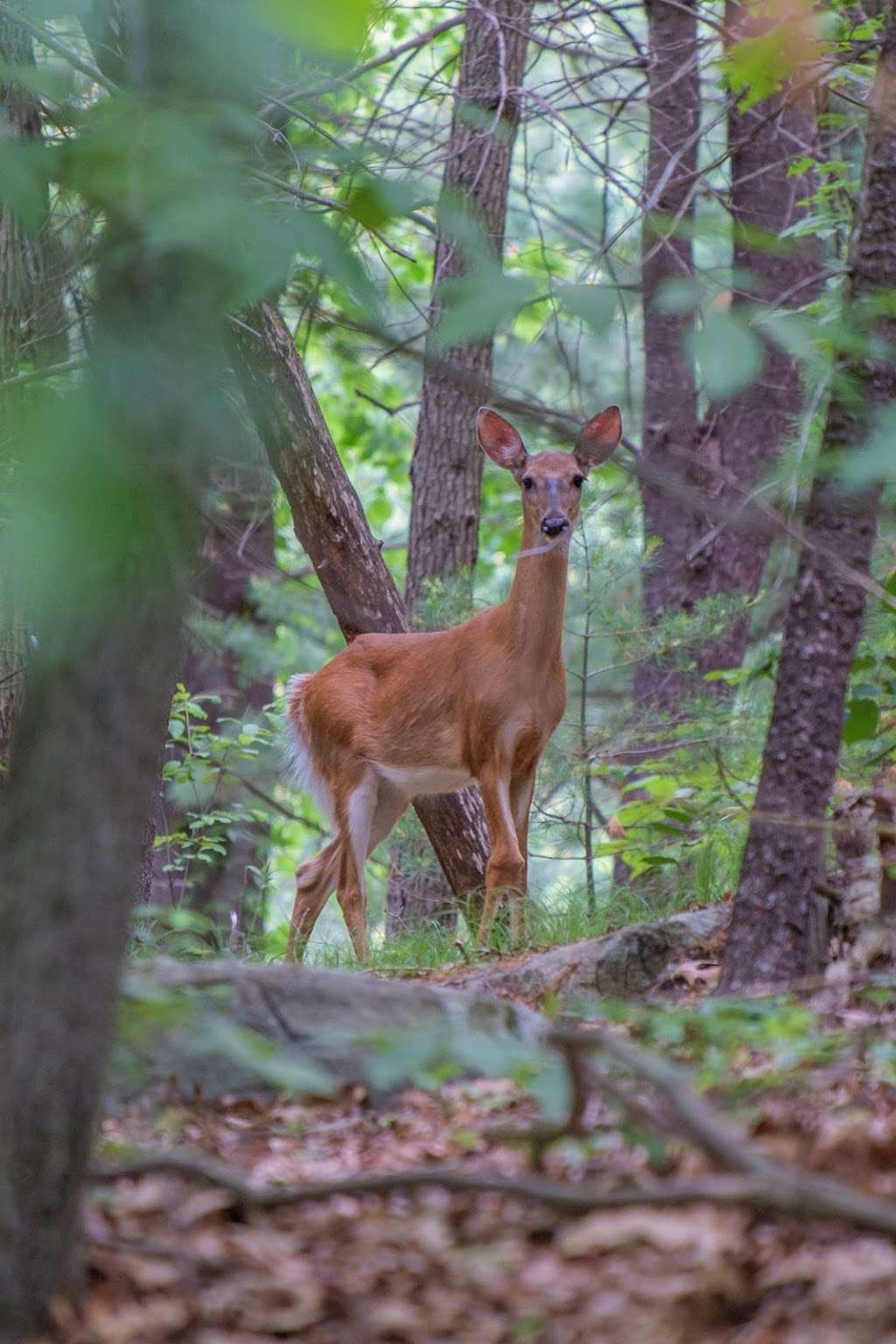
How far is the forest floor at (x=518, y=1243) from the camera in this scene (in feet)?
8.18

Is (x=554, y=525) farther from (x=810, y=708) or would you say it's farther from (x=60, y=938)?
(x=60, y=938)

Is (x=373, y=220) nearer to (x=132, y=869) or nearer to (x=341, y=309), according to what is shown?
(x=341, y=309)

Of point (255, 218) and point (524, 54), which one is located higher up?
point (524, 54)

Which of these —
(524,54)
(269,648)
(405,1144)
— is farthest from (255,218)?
(269,648)

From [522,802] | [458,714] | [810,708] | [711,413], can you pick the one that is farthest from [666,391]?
[810,708]

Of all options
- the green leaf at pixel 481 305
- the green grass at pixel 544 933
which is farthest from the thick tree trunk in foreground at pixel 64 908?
the green grass at pixel 544 933

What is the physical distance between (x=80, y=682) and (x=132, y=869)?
1.04ft

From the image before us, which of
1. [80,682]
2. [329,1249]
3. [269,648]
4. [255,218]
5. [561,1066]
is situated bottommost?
[329,1249]

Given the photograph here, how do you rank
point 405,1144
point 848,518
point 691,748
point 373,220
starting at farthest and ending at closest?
point 691,748 → point 848,518 → point 405,1144 → point 373,220

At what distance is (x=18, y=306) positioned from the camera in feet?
21.5

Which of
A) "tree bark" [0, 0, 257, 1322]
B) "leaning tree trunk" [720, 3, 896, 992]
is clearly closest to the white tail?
"leaning tree trunk" [720, 3, 896, 992]

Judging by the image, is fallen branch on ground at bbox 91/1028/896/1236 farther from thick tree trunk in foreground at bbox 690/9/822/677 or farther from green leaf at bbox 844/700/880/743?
thick tree trunk in foreground at bbox 690/9/822/677

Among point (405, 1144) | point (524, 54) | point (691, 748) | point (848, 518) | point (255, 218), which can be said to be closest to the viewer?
point (255, 218)

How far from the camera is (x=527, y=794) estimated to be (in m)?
7.90
